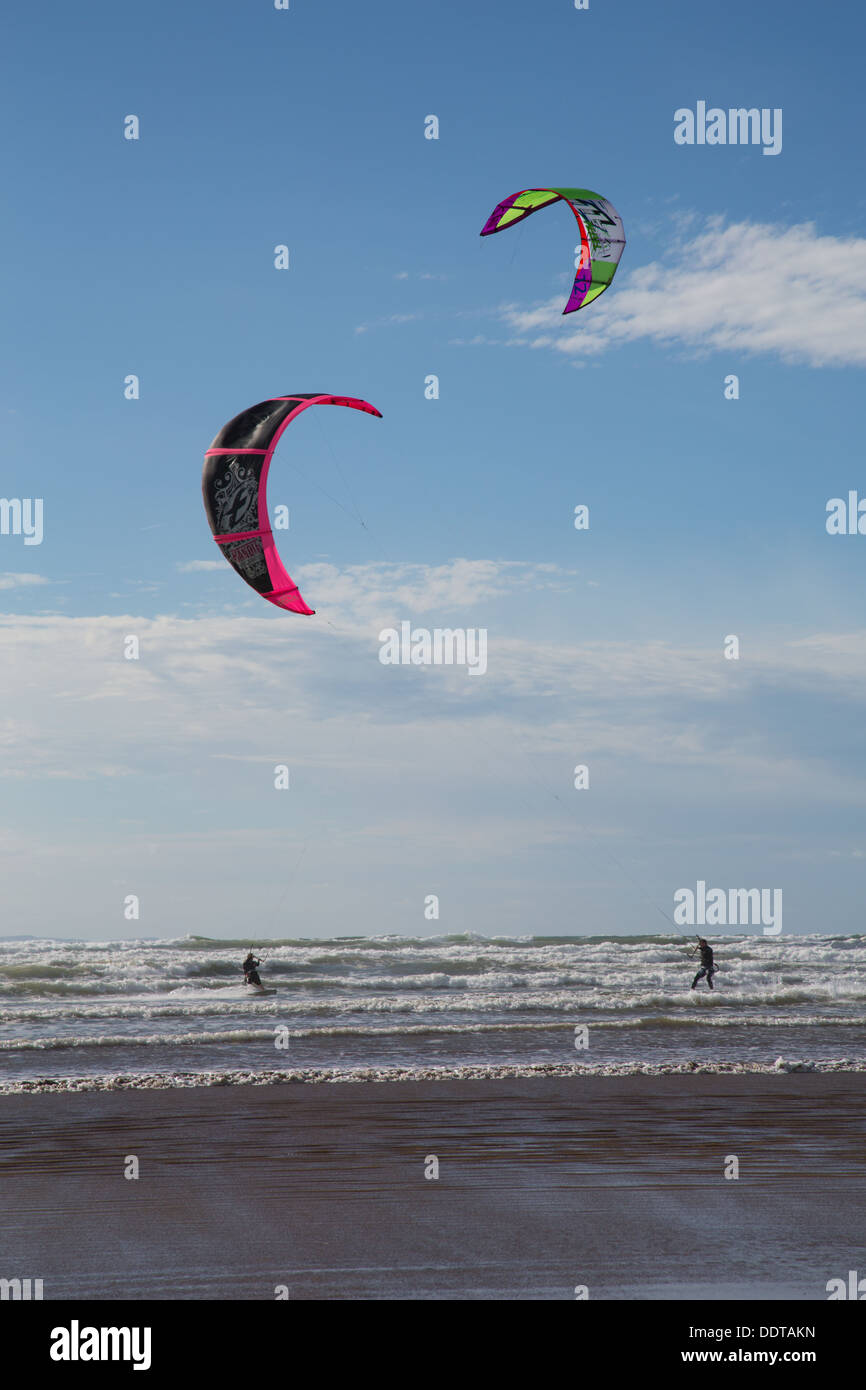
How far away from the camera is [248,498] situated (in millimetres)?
14633

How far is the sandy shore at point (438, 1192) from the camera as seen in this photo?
21.0ft

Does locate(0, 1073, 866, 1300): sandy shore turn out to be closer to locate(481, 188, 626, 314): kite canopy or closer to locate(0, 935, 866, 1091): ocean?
locate(0, 935, 866, 1091): ocean

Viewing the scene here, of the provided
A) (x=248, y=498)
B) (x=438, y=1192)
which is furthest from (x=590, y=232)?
(x=438, y=1192)

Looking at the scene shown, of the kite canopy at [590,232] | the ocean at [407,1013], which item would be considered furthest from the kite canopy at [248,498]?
the ocean at [407,1013]

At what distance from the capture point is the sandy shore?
641cm

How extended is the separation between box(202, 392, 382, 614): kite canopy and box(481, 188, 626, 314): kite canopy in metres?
5.28

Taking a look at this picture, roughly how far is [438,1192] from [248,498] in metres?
9.19

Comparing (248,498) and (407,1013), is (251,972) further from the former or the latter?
(248,498)

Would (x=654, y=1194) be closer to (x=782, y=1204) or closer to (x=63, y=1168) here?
(x=782, y=1204)

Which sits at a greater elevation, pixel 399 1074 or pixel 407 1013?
pixel 399 1074

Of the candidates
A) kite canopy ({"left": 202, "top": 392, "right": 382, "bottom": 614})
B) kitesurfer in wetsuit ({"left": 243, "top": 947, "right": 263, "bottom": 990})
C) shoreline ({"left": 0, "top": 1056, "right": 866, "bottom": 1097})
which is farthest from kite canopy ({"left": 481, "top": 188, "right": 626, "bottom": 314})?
kitesurfer in wetsuit ({"left": 243, "top": 947, "right": 263, "bottom": 990})

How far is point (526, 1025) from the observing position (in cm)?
1964

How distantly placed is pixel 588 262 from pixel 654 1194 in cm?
1379
